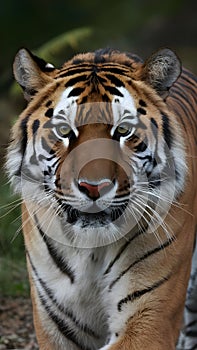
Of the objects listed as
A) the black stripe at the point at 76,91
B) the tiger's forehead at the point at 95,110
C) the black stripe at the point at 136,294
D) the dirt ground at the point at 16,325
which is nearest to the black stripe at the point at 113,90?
the tiger's forehead at the point at 95,110

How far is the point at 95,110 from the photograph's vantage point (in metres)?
3.81

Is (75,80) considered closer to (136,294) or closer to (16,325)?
(136,294)

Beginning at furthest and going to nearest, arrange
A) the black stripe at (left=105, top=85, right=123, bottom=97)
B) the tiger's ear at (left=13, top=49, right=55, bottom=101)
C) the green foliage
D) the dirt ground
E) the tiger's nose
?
the green foliage, the dirt ground, the tiger's ear at (left=13, top=49, right=55, bottom=101), the black stripe at (left=105, top=85, right=123, bottom=97), the tiger's nose

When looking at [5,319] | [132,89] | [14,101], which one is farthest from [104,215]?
[14,101]

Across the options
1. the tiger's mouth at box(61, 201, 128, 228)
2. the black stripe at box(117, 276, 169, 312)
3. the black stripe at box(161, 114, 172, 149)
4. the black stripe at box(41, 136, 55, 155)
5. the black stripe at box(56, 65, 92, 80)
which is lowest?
the black stripe at box(117, 276, 169, 312)

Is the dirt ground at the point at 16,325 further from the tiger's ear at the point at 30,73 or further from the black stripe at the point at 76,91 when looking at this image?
the black stripe at the point at 76,91

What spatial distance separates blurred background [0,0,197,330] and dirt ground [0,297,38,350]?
0.15 m

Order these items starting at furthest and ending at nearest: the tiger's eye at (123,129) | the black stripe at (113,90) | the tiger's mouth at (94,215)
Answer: the black stripe at (113,90), the tiger's eye at (123,129), the tiger's mouth at (94,215)

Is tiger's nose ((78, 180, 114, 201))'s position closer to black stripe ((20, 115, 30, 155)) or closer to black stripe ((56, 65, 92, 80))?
black stripe ((20, 115, 30, 155))

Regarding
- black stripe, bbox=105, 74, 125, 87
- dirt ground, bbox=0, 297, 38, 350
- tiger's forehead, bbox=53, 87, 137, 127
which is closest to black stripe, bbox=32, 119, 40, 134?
tiger's forehead, bbox=53, 87, 137, 127

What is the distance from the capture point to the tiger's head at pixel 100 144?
371 centimetres

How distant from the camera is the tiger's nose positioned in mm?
3596

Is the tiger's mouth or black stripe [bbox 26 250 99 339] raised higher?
the tiger's mouth

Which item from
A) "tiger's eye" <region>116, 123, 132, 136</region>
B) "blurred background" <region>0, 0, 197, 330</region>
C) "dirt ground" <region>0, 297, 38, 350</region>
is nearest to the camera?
"tiger's eye" <region>116, 123, 132, 136</region>
